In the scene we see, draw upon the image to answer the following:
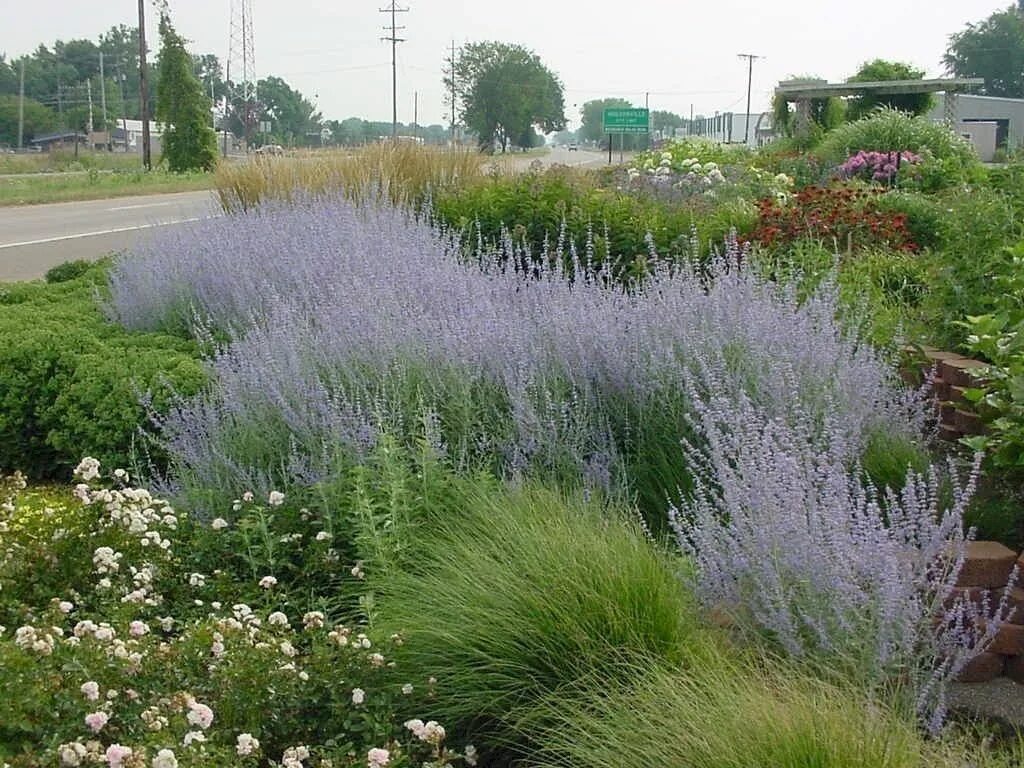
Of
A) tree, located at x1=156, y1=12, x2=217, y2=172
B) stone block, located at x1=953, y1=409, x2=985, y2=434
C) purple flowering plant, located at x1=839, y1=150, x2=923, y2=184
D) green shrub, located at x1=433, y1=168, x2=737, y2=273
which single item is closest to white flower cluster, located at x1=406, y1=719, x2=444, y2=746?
stone block, located at x1=953, y1=409, x2=985, y2=434

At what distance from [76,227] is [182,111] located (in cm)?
2046

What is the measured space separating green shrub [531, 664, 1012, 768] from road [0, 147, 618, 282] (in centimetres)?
817

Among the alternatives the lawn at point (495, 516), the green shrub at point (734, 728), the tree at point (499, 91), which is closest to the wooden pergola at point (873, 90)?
the lawn at point (495, 516)

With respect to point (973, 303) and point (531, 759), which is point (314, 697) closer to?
point (531, 759)

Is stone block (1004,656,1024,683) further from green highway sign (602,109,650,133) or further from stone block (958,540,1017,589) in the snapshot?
green highway sign (602,109,650,133)

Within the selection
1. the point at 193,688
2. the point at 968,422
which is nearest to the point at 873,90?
the point at 968,422

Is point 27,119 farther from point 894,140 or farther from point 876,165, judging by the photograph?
point 876,165

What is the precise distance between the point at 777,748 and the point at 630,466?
2.01 metres

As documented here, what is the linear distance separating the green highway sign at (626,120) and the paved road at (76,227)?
33.9 meters

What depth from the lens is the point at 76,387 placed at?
5.21m

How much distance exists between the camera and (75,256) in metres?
15.9

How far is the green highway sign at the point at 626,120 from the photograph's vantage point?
2349 inches

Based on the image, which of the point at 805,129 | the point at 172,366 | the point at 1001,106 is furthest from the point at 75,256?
the point at 1001,106

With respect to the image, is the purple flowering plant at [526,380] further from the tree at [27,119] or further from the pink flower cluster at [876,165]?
the tree at [27,119]
